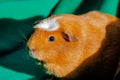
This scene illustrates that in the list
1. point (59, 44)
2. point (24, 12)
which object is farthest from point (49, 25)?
point (24, 12)

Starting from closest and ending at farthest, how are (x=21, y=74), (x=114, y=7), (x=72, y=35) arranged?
(x=72, y=35) → (x=21, y=74) → (x=114, y=7)

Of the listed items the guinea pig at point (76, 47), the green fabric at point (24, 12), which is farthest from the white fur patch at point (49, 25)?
the green fabric at point (24, 12)

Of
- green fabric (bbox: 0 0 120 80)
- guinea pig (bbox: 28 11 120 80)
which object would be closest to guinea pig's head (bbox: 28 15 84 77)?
guinea pig (bbox: 28 11 120 80)

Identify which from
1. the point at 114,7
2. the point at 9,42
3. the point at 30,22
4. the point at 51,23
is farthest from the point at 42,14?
the point at 51,23

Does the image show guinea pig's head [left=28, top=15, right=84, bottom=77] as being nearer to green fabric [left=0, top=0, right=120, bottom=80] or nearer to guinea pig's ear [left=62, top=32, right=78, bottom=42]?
guinea pig's ear [left=62, top=32, right=78, bottom=42]

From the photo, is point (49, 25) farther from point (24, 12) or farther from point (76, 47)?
point (24, 12)

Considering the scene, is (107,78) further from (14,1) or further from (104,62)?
(14,1)

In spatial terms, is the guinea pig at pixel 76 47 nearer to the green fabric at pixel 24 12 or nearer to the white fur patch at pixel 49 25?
the white fur patch at pixel 49 25
